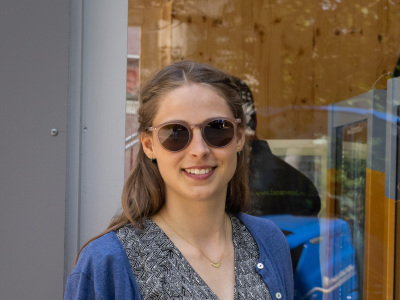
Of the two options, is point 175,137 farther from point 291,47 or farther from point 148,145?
point 291,47

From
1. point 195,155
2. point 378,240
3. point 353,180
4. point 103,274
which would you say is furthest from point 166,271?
point 353,180

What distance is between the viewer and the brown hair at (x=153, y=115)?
1.46 m

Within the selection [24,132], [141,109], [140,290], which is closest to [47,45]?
[24,132]

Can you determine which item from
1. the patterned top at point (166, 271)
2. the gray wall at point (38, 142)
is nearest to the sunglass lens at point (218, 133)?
the patterned top at point (166, 271)

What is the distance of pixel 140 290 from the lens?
1289mm

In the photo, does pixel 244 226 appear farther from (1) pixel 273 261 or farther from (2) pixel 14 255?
(2) pixel 14 255

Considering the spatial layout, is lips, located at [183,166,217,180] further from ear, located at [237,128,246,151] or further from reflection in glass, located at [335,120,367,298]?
reflection in glass, located at [335,120,367,298]

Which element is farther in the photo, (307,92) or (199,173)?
(307,92)

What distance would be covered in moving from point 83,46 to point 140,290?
1.18 meters

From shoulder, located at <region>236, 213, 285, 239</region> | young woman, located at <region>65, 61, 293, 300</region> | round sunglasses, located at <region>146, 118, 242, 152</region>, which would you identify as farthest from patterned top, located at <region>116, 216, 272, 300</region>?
round sunglasses, located at <region>146, 118, 242, 152</region>

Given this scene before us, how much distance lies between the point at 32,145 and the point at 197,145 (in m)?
0.94

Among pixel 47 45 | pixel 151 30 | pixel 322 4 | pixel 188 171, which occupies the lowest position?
pixel 188 171

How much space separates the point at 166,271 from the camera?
4.37ft

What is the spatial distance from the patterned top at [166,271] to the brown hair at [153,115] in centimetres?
5
